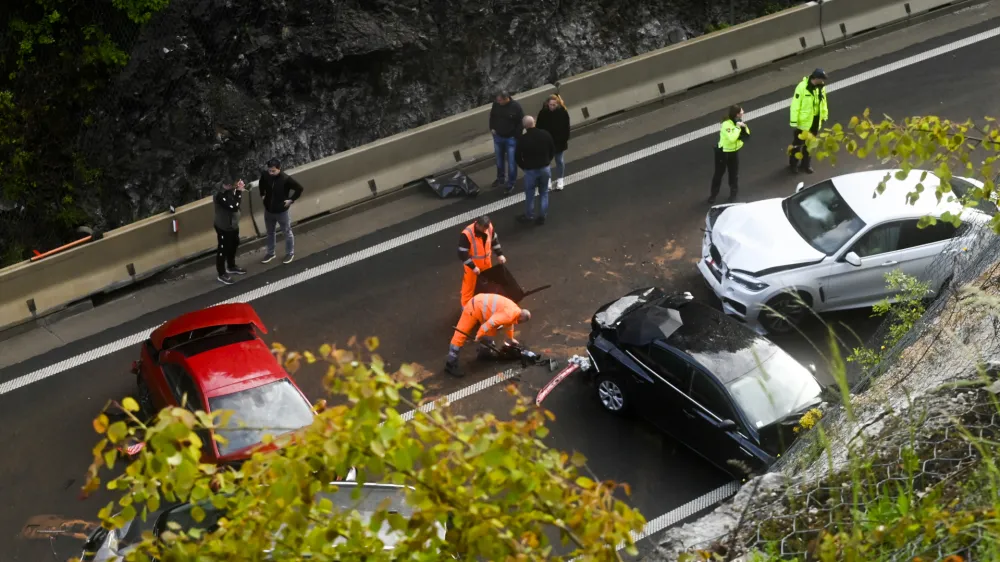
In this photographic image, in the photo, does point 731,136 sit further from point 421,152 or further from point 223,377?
point 223,377

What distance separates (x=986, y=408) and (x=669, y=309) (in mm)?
6233

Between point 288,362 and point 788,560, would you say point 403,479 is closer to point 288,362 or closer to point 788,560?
point 288,362

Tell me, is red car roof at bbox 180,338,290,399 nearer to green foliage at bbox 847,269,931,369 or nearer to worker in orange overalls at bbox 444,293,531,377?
worker in orange overalls at bbox 444,293,531,377

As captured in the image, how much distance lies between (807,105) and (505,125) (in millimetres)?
4587

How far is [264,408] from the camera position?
33.2 ft

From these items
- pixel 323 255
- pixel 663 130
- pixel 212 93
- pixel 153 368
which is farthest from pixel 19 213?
pixel 663 130

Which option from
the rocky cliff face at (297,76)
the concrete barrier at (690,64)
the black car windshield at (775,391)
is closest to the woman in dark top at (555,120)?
the concrete barrier at (690,64)

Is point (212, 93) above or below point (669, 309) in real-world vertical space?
above

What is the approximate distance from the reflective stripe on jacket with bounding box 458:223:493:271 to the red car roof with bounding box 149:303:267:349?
278 centimetres

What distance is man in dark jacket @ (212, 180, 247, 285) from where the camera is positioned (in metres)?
13.1

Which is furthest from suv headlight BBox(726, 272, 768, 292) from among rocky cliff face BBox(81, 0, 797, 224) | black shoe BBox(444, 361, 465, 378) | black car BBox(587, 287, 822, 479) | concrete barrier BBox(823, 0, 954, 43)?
concrete barrier BBox(823, 0, 954, 43)

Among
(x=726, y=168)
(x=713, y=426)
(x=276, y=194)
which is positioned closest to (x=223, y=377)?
(x=276, y=194)

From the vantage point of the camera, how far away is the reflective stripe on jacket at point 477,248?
12.4 m

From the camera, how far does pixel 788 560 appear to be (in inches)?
198
